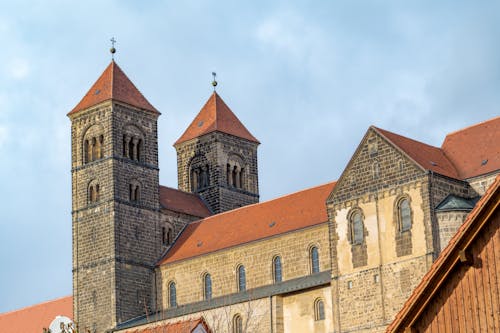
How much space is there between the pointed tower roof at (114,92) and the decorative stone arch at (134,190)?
4997mm

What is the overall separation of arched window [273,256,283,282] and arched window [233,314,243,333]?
3.58 metres

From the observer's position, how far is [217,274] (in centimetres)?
7706

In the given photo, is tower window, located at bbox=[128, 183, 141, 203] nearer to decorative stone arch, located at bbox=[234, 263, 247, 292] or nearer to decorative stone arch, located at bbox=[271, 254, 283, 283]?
decorative stone arch, located at bbox=[234, 263, 247, 292]

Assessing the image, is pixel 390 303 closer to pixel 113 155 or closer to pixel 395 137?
pixel 395 137

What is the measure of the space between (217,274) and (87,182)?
36.6 feet

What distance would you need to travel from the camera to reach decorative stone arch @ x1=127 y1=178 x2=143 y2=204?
269 ft

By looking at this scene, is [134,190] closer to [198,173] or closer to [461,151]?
[198,173]

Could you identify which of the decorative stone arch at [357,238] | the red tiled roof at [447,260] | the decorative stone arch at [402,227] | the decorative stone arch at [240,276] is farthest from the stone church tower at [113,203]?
the red tiled roof at [447,260]

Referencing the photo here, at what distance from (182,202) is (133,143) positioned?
5.33m

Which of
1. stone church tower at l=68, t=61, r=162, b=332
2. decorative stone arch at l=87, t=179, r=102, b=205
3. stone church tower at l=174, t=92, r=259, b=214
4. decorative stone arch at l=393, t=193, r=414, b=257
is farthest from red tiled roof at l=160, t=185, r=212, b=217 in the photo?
decorative stone arch at l=393, t=193, r=414, b=257

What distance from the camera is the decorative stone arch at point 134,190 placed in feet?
269

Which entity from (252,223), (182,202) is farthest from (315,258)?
(182,202)

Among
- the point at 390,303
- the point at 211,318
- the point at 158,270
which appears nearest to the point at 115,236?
the point at 158,270

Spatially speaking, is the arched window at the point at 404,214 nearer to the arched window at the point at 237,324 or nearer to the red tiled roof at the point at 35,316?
the arched window at the point at 237,324
